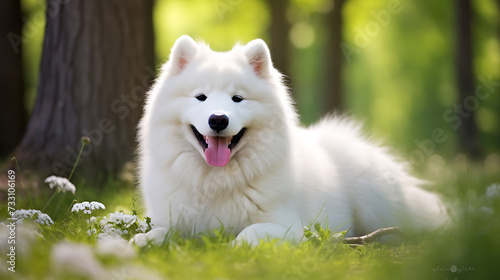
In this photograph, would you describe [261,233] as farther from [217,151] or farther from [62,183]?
[62,183]

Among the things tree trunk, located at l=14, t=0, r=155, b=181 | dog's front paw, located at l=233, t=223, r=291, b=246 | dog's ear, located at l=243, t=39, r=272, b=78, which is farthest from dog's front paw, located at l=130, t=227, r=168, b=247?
tree trunk, located at l=14, t=0, r=155, b=181

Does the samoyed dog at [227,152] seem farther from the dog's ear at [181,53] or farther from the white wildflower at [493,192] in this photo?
the white wildflower at [493,192]

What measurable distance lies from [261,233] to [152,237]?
0.72 meters

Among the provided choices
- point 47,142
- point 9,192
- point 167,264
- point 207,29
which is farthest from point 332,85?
point 167,264

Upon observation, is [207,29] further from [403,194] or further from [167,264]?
[167,264]

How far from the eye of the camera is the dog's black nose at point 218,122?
10.9 ft

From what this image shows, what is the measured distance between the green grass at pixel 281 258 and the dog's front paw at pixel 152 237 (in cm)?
7

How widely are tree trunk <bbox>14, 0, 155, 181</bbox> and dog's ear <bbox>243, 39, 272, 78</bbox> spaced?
247cm

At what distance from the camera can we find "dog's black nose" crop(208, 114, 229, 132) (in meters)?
3.33

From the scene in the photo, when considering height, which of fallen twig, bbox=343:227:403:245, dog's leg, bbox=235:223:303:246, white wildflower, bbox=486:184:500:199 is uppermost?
white wildflower, bbox=486:184:500:199

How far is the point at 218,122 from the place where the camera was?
3348 millimetres

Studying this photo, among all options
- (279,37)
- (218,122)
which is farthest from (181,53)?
(279,37)

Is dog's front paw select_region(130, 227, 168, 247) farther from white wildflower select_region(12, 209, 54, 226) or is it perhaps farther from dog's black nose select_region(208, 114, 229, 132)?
dog's black nose select_region(208, 114, 229, 132)

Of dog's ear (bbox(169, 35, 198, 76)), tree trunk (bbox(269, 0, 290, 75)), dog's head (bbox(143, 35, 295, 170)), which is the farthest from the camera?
tree trunk (bbox(269, 0, 290, 75))
